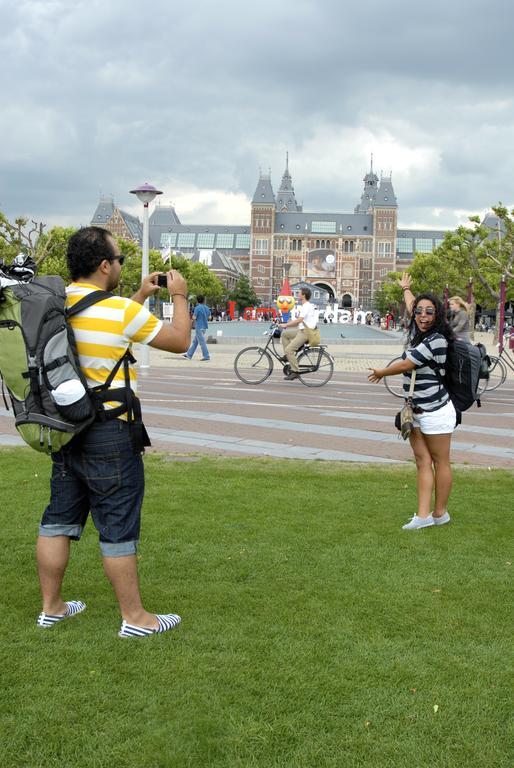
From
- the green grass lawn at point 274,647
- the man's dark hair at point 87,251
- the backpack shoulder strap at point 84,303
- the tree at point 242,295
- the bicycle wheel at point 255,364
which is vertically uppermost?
the tree at point 242,295

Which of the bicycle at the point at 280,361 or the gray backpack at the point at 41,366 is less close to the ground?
the gray backpack at the point at 41,366

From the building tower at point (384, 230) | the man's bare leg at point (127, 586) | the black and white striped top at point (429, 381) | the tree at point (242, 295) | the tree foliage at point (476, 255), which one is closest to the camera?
the man's bare leg at point (127, 586)

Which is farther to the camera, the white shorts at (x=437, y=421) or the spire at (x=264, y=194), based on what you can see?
the spire at (x=264, y=194)

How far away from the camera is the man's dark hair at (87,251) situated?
336cm

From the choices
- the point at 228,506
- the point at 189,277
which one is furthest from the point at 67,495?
the point at 189,277

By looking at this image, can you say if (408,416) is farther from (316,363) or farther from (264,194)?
(264,194)

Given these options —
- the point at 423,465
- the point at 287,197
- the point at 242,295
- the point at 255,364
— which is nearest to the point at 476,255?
the point at 255,364

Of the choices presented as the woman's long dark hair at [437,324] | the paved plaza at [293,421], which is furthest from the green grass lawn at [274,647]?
the paved plaza at [293,421]

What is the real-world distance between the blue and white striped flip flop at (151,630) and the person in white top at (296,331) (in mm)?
10453

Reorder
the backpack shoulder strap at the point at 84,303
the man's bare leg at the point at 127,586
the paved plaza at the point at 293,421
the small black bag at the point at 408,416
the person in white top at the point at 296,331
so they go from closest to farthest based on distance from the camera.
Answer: the backpack shoulder strap at the point at 84,303
the man's bare leg at the point at 127,586
the small black bag at the point at 408,416
the paved plaza at the point at 293,421
the person in white top at the point at 296,331

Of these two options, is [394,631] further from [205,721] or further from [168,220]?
[168,220]

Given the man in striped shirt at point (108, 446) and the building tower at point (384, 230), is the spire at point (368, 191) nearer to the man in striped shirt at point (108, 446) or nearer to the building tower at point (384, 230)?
the building tower at point (384, 230)

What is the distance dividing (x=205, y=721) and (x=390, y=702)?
675mm

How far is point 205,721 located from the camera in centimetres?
276
